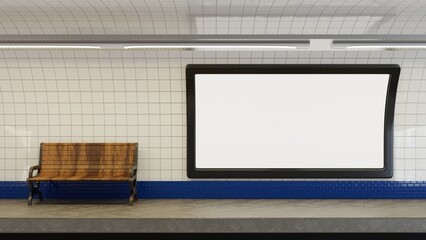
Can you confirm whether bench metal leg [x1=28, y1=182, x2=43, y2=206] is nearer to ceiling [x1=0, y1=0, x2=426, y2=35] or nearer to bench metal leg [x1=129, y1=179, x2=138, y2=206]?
bench metal leg [x1=129, y1=179, x2=138, y2=206]

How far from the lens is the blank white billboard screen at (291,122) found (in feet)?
18.0

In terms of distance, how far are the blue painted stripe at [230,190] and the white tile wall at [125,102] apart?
0.11 meters

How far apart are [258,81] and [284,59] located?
37 cm

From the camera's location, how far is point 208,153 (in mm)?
5520

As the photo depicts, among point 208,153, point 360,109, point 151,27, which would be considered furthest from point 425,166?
point 151,27

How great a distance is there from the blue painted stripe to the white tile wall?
0.36 feet

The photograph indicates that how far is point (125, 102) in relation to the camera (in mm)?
5484

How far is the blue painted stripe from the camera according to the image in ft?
18.1

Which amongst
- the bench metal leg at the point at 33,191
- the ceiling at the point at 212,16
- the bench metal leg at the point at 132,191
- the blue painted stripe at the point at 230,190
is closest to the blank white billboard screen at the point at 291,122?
the blue painted stripe at the point at 230,190

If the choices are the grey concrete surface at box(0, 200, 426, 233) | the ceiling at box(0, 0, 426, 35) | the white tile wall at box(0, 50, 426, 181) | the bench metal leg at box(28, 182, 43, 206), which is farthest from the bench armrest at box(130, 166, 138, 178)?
the ceiling at box(0, 0, 426, 35)

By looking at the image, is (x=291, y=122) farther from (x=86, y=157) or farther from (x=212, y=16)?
(x=86, y=157)

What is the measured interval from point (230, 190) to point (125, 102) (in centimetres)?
152

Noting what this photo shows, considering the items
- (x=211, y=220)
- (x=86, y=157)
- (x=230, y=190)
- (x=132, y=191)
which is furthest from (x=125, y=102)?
(x=211, y=220)
